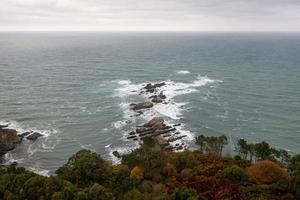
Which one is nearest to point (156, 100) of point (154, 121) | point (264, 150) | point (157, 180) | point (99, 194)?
point (154, 121)

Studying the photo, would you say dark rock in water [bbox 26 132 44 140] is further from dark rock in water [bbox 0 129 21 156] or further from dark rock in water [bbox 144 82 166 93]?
dark rock in water [bbox 144 82 166 93]

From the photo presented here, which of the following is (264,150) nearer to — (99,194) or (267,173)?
(267,173)

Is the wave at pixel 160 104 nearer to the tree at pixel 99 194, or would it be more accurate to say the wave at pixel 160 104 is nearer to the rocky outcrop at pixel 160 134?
the rocky outcrop at pixel 160 134

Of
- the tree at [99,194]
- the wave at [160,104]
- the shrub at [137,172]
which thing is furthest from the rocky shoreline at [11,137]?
the tree at [99,194]

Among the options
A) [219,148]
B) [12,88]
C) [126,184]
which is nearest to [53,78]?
[12,88]

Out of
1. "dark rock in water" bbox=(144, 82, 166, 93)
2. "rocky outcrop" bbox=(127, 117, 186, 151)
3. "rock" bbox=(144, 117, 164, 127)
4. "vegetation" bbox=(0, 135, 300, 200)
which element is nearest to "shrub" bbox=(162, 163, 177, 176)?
"vegetation" bbox=(0, 135, 300, 200)

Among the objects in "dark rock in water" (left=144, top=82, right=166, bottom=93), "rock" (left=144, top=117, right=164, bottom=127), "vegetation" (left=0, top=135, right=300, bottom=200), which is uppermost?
"vegetation" (left=0, top=135, right=300, bottom=200)

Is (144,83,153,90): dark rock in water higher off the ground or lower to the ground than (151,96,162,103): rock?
higher
